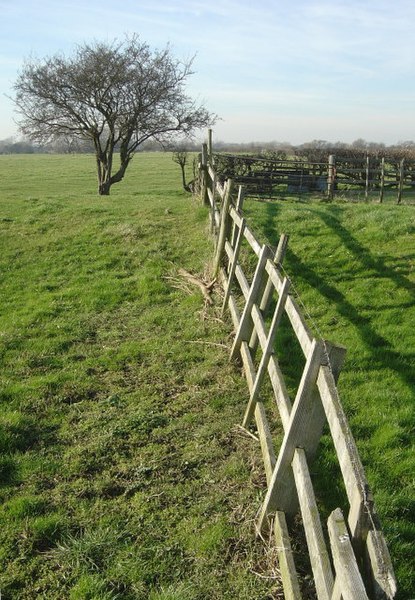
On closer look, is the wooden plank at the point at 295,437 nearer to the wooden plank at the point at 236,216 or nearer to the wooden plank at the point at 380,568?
the wooden plank at the point at 380,568

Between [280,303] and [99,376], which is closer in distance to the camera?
[280,303]

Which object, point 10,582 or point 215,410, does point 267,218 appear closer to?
point 215,410

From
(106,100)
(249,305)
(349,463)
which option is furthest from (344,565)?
(106,100)

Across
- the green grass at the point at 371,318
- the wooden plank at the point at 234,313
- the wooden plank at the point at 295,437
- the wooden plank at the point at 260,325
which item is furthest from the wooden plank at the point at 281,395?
the wooden plank at the point at 234,313

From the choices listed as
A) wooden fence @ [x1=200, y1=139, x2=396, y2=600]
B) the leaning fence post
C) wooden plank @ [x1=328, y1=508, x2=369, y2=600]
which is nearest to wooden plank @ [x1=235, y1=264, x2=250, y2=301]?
wooden fence @ [x1=200, y1=139, x2=396, y2=600]

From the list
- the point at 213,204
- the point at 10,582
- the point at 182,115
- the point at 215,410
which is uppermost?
the point at 182,115

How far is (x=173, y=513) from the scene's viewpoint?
4387mm

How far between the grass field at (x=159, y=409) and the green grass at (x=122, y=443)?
0.05 feet

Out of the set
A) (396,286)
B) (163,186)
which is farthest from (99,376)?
(163,186)

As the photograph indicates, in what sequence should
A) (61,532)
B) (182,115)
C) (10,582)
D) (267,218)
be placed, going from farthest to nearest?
1. (182,115)
2. (267,218)
3. (61,532)
4. (10,582)

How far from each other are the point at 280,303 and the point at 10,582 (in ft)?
10.0

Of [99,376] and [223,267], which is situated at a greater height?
[223,267]

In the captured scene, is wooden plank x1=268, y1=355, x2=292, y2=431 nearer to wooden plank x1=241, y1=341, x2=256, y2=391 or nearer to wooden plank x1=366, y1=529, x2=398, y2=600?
wooden plank x1=241, y1=341, x2=256, y2=391

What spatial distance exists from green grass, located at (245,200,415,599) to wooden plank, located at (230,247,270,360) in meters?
1.06
